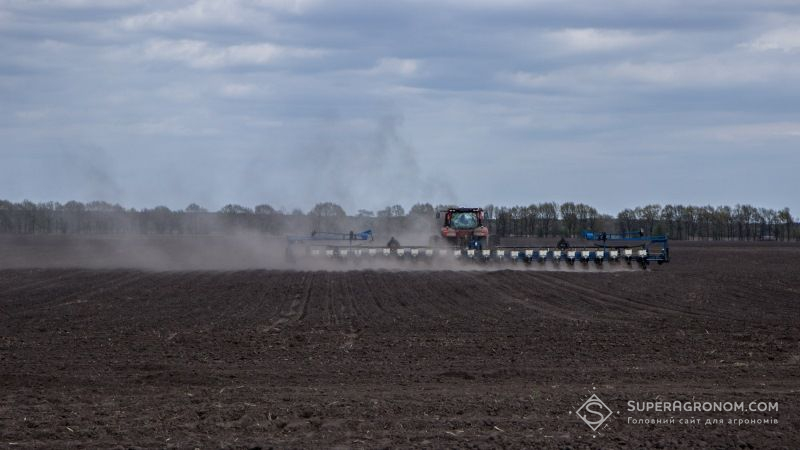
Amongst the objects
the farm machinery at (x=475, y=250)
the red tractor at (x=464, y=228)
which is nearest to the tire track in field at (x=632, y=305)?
the farm machinery at (x=475, y=250)

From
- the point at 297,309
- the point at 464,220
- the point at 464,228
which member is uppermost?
the point at 464,220

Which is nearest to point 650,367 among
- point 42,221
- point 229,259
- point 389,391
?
point 389,391

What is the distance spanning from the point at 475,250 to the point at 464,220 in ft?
13.0

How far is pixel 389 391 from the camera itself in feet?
41.0

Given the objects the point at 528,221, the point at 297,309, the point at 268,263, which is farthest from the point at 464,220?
the point at 528,221

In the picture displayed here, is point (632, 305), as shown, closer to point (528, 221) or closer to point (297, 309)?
point (297, 309)

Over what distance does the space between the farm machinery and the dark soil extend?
12.6m

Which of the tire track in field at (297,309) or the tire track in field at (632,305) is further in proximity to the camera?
the tire track in field at (632,305)

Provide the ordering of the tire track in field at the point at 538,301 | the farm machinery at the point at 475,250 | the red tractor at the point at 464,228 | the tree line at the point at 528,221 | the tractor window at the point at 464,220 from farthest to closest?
the tree line at the point at 528,221 → the tractor window at the point at 464,220 → the red tractor at the point at 464,228 → the farm machinery at the point at 475,250 → the tire track in field at the point at 538,301

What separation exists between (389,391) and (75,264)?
39.5m

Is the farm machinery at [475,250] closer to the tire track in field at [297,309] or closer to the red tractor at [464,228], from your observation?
the red tractor at [464,228]

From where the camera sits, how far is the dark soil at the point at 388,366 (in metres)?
10.2

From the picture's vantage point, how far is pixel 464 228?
149ft

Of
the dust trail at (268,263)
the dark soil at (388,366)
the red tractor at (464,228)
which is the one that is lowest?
the dark soil at (388,366)
